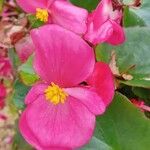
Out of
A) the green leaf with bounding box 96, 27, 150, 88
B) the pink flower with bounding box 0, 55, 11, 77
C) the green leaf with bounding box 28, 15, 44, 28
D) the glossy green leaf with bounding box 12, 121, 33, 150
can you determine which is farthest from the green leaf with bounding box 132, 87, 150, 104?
the pink flower with bounding box 0, 55, 11, 77

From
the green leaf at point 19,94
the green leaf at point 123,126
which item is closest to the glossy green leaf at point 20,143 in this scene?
the green leaf at point 19,94

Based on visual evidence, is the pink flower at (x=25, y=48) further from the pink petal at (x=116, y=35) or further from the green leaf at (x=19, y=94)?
the pink petal at (x=116, y=35)

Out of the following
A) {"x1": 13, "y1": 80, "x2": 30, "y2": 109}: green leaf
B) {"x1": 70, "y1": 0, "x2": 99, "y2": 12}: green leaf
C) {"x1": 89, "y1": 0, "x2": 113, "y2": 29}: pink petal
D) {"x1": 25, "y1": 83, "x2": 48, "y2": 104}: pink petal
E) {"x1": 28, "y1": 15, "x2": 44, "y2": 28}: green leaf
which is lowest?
{"x1": 13, "y1": 80, "x2": 30, "y2": 109}: green leaf

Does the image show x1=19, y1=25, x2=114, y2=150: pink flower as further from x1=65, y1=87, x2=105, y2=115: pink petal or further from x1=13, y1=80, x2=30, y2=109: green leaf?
x1=13, y1=80, x2=30, y2=109: green leaf

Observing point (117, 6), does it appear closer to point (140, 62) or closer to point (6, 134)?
point (140, 62)

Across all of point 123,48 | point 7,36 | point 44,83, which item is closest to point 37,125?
point 44,83

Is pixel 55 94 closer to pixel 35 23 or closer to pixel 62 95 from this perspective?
pixel 62 95
